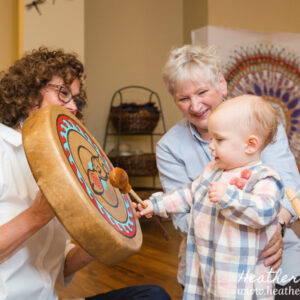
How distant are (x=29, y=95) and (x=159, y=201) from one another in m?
0.58

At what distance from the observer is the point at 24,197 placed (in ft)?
4.13

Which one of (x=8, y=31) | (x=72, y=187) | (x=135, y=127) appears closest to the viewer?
(x=72, y=187)

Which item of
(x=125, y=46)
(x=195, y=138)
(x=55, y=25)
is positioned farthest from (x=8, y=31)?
(x=195, y=138)

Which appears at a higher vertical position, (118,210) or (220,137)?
(220,137)

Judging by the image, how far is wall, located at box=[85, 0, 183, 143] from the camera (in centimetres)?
444

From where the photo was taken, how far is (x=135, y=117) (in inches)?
164

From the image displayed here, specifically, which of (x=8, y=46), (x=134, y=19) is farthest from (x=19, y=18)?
(x=134, y=19)

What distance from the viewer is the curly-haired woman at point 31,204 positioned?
111 centimetres

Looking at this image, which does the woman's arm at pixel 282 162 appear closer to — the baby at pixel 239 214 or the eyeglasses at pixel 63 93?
the baby at pixel 239 214

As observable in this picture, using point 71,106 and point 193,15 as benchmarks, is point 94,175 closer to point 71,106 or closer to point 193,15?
point 71,106

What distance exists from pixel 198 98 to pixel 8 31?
2.71 m

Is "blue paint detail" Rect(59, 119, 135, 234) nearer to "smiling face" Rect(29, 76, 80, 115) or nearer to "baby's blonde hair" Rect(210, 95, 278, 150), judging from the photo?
"smiling face" Rect(29, 76, 80, 115)

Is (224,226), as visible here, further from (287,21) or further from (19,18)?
(287,21)

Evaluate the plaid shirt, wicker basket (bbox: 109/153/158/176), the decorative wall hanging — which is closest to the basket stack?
wicker basket (bbox: 109/153/158/176)
